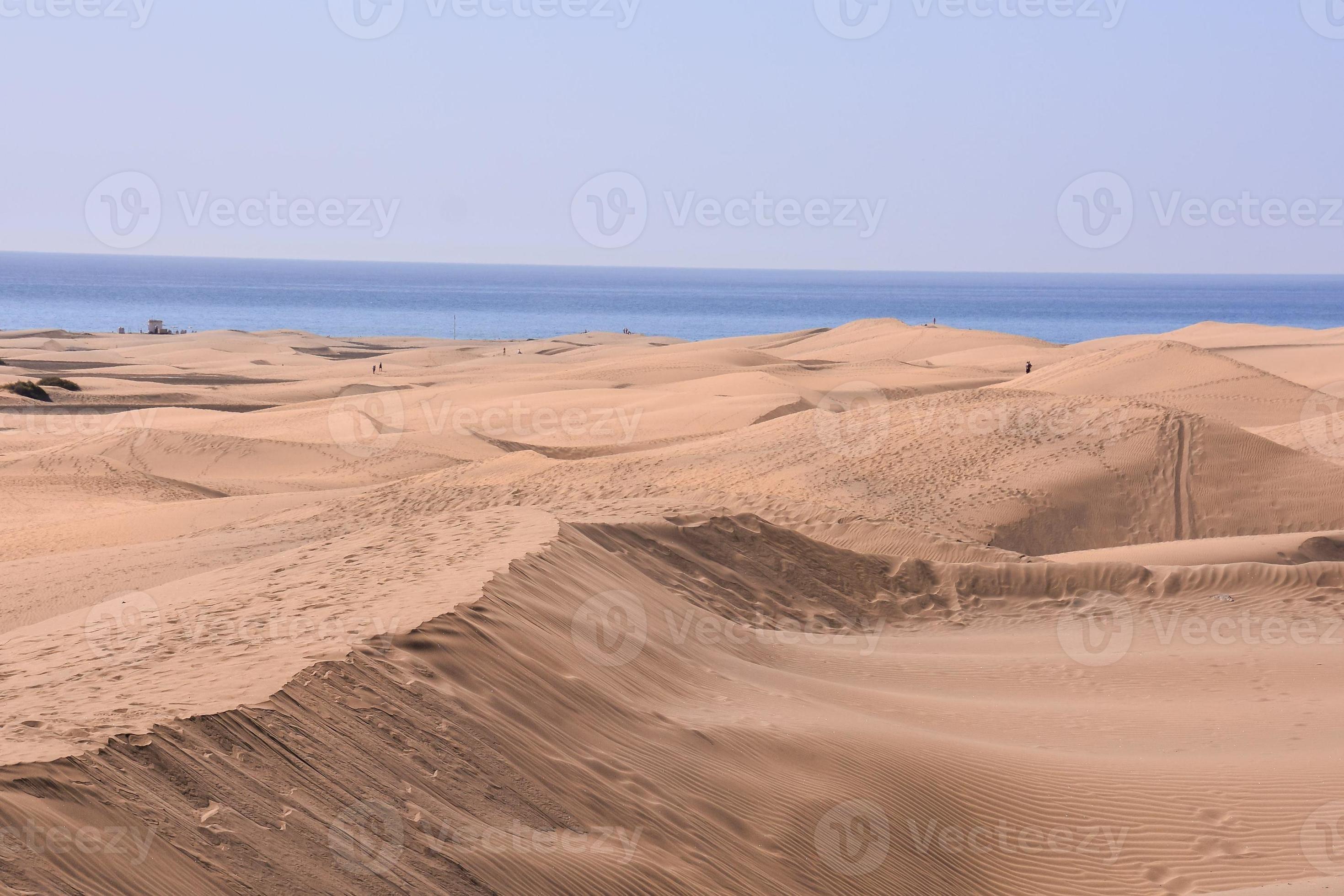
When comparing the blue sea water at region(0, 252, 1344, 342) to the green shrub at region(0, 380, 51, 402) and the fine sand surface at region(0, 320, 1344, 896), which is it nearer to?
the green shrub at region(0, 380, 51, 402)

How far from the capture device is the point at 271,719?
564cm

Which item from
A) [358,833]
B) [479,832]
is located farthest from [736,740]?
[358,833]

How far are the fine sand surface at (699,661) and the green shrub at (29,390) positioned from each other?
10093 millimetres

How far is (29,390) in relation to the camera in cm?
3372

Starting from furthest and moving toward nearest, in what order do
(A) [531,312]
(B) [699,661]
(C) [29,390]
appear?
1. (A) [531,312]
2. (C) [29,390]
3. (B) [699,661]

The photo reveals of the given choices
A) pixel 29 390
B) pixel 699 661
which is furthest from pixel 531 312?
pixel 699 661

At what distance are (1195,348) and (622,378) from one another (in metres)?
18.5

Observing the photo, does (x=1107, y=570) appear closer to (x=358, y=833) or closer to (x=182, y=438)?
(x=358, y=833)

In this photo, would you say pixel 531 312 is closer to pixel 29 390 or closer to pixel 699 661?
pixel 29 390

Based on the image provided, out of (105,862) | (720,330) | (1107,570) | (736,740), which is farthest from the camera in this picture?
(720,330)

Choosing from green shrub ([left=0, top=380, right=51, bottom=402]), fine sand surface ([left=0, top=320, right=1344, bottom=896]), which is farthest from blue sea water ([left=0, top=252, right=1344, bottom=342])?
fine sand surface ([left=0, top=320, right=1344, bottom=896])

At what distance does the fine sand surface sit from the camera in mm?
5375

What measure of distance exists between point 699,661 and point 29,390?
3091 centimetres

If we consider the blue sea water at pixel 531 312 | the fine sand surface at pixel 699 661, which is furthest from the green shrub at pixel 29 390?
the blue sea water at pixel 531 312
